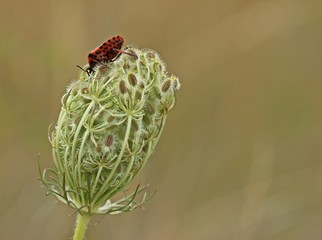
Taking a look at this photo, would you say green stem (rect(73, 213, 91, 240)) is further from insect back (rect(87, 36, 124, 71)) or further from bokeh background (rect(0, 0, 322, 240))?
bokeh background (rect(0, 0, 322, 240))

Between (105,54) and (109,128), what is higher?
(105,54)

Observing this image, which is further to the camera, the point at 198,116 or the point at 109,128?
the point at 198,116

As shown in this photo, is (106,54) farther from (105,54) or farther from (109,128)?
(109,128)

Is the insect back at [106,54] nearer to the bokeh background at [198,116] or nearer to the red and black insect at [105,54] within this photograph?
the red and black insect at [105,54]

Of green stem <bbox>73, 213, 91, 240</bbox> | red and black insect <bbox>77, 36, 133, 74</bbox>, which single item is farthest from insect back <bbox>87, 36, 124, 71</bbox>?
green stem <bbox>73, 213, 91, 240</bbox>

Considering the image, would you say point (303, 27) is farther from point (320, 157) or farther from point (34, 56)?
point (34, 56)

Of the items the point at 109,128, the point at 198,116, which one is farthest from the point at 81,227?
the point at 198,116

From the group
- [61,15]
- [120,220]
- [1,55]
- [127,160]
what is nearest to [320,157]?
[120,220]
